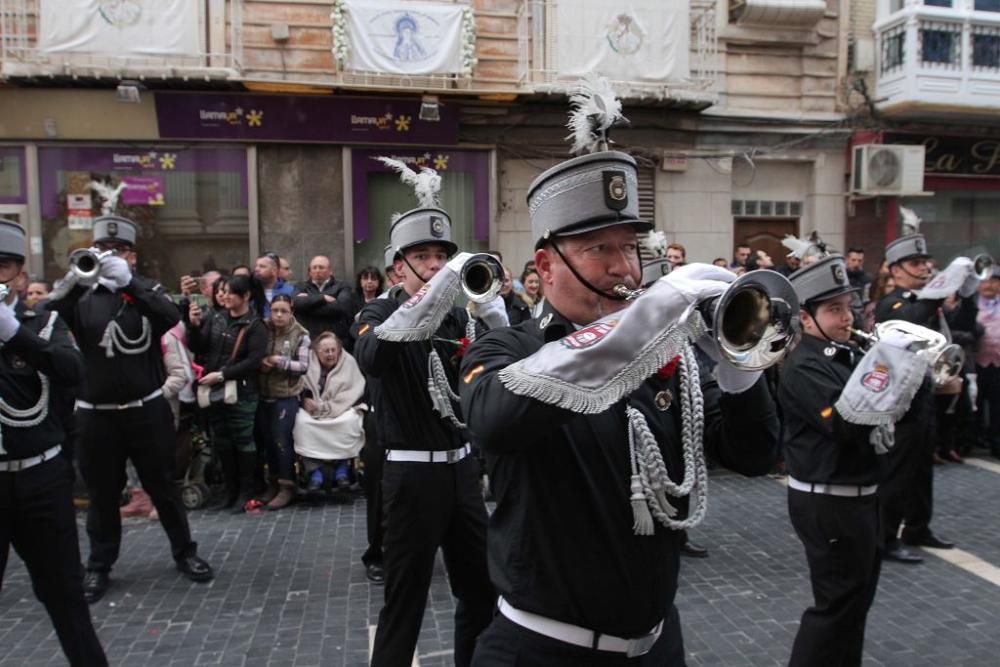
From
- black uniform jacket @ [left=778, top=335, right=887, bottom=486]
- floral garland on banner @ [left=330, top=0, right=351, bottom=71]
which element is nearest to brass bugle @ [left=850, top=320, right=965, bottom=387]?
black uniform jacket @ [left=778, top=335, right=887, bottom=486]

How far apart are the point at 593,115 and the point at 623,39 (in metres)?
11.8

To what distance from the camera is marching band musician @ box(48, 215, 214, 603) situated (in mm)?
5648

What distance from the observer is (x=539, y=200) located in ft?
7.80

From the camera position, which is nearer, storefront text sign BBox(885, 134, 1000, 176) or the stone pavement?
the stone pavement

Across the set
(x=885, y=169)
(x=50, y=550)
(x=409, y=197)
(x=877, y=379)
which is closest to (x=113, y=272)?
(x=50, y=550)

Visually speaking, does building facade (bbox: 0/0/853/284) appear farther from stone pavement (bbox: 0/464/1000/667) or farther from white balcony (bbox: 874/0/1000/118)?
stone pavement (bbox: 0/464/1000/667)

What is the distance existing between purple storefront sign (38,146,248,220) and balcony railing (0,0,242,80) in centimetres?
115

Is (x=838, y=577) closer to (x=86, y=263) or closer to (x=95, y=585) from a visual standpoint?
(x=86, y=263)

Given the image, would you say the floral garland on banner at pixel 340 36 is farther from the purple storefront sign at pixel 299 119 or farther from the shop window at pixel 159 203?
the shop window at pixel 159 203

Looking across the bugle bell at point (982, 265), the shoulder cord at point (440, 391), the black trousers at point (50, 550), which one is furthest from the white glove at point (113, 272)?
the bugle bell at point (982, 265)

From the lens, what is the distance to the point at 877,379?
13.0 feet

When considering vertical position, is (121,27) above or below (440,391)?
above

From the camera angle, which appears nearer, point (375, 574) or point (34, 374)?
point (34, 374)

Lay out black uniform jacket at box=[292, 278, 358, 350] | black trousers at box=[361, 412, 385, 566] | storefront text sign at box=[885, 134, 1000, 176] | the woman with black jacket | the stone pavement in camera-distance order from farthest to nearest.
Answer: storefront text sign at box=[885, 134, 1000, 176]
black uniform jacket at box=[292, 278, 358, 350]
the woman with black jacket
black trousers at box=[361, 412, 385, 566]
the stone pavement
